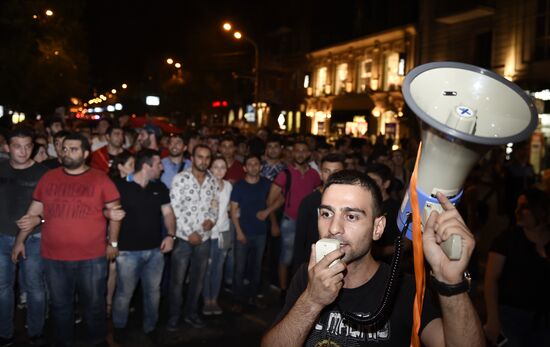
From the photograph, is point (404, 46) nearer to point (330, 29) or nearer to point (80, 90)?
point (330, 29)

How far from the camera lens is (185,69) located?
46.5 m

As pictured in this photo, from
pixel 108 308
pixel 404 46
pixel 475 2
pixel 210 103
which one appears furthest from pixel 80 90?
pixel 108 308

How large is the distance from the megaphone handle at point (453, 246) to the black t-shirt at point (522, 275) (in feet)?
8.14

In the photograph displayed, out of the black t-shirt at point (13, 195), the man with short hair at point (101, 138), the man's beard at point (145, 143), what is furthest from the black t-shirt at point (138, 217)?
the man's beard at point (145, 143)

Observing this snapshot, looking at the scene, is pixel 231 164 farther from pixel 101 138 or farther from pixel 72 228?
pixel 72 228

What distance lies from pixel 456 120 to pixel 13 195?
480 centimetres

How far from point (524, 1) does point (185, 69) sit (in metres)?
33.2

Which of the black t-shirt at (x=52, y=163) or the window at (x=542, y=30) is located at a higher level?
the window at (x=542, y=30)

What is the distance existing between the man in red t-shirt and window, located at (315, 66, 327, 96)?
3084 cm

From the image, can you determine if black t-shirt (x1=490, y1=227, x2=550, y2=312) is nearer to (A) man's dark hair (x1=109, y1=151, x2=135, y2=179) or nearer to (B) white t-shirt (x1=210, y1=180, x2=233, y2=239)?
(B) white t-shirt (x1=210, y1=180, x2=233, y2=239)

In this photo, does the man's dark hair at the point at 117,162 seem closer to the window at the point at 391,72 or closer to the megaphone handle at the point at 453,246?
the megaphone handle at the point at 453,246

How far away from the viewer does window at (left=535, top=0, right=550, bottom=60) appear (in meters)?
17.8

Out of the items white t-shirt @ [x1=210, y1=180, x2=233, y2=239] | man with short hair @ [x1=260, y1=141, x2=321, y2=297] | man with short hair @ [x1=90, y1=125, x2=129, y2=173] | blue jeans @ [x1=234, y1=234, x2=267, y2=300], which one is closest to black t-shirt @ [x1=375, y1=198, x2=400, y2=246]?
man with short hair @ [x1=260, y1=141, x2=321, y2=297]

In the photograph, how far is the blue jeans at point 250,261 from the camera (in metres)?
6.50
